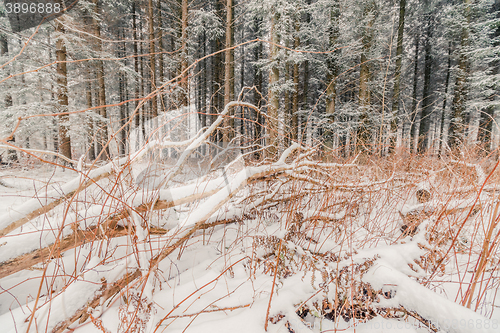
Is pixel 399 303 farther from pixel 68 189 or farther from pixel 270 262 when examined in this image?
pixel 68 189

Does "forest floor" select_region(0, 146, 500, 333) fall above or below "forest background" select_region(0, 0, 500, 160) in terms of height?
below

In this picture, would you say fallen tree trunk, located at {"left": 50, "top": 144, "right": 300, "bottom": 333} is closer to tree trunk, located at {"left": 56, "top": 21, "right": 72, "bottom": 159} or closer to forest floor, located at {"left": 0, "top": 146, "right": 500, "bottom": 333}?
forest floor, located at {"left": 0, "top": 146, "right": 500, "bottom": 333}

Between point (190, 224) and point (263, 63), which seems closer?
point (190, 224)

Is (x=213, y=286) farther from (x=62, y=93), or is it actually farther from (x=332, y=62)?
(x=332, y=62)

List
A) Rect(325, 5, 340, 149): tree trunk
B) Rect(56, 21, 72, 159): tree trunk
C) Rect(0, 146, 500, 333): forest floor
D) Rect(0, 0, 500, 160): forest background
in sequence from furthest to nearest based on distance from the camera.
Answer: Rect(325, 5, 340, 149): tree trunk → Rect(56, 21, 72, 159): tree trunk → Rect(0, 0, 500, 160): forest background → Rect(0, 146, 500, 333): forest floor

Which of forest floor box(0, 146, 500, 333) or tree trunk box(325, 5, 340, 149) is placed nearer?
forest floor box(0, 146, 500, 333)

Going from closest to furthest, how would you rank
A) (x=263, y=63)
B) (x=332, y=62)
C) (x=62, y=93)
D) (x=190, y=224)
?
(x=190, y=224) < (x=62, y=93) < (x=263, y=63) < (x=332, y=62)

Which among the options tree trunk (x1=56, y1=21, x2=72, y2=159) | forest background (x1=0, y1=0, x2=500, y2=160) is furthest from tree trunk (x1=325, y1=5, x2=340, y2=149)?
tree trunk (x1=56, y1=21, x2=72, y2=159)

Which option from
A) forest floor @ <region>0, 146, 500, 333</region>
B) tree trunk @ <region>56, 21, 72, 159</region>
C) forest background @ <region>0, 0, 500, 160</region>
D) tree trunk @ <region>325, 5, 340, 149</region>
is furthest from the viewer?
tree trunk @ <region>325, 5, 340, 149</region>

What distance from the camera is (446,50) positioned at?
48.6 feet

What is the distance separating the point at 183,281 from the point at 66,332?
61cm

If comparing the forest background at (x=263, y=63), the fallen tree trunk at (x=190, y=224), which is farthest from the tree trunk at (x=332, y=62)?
the fallen tree trunk at (x=190, y=224)

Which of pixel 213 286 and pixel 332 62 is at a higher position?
pixel 332 62

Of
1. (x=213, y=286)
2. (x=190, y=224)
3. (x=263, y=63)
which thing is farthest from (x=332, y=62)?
(x=213, y=286)
